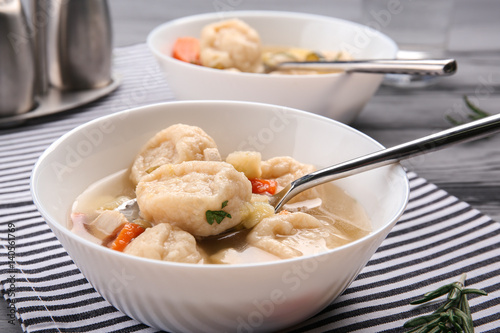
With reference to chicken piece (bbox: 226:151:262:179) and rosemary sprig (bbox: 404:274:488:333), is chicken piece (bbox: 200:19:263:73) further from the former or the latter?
rosemary sprig (bbox: 404:274:488:333)

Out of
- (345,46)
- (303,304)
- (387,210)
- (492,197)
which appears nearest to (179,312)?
(303,304)

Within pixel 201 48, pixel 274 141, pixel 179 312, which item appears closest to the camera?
pixel 179 312

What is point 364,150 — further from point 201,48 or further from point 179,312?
point 201,48

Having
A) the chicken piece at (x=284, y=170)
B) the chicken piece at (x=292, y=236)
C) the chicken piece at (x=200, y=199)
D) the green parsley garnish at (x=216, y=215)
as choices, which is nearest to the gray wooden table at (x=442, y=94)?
the chicken piece at (x=200, y=199)

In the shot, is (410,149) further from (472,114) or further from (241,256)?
(472,114)

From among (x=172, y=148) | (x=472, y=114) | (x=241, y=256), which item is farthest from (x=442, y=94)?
(x=241, y=256)

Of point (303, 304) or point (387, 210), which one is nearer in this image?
point (303, 304)

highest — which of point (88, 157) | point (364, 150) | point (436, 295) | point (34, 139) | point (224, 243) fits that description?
point (364, 150)
